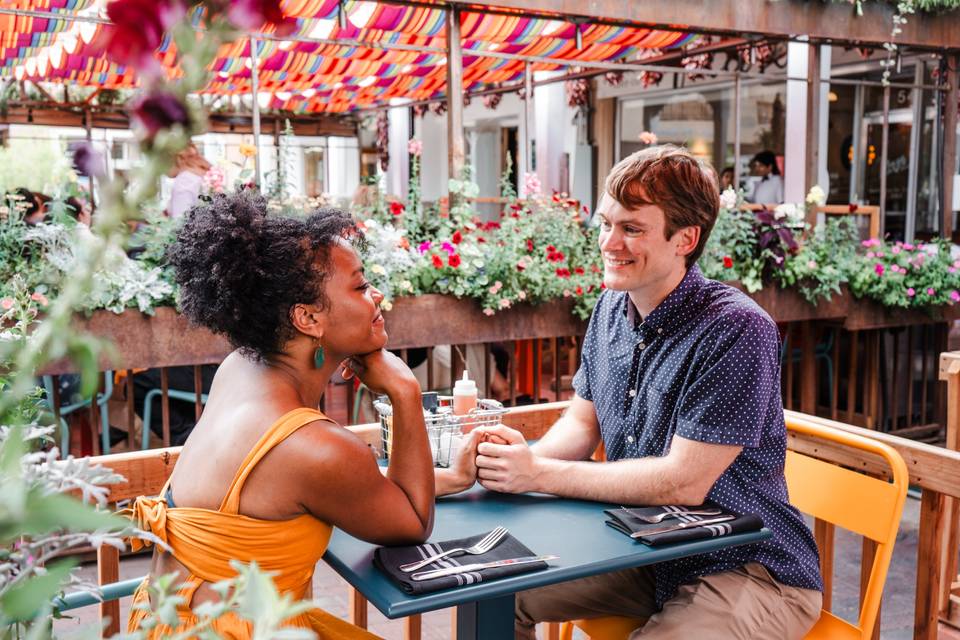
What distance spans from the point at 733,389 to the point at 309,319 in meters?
0.87

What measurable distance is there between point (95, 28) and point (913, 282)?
220 inches

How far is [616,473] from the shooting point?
193 cm

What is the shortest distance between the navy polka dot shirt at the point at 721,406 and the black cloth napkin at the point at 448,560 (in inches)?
19.2

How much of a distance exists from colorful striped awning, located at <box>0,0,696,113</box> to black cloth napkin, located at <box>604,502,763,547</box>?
370cm

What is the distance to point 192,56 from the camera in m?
0.45

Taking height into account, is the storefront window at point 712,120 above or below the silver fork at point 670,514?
above

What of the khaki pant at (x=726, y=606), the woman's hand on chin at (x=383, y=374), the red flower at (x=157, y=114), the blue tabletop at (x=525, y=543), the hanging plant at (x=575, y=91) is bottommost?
the khaki pant at (x=726, y=606)

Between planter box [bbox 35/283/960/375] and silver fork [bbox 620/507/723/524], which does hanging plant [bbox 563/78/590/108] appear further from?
silver fork [bbox 620/507/723/524]

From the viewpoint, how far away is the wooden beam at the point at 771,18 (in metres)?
5.64

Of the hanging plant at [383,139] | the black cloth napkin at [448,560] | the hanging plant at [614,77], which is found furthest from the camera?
the hanging plant at [383,139]

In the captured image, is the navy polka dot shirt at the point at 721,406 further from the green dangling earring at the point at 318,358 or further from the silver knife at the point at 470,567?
the green dangling earring at the point at 318,358

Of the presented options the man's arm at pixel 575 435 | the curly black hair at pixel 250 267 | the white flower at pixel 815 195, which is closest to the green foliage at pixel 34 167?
the curly black hair at pixel 250 267

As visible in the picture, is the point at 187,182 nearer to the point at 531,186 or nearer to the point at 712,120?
the point at 531,186

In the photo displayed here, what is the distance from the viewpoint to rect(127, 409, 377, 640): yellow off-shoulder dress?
1.52 metres
